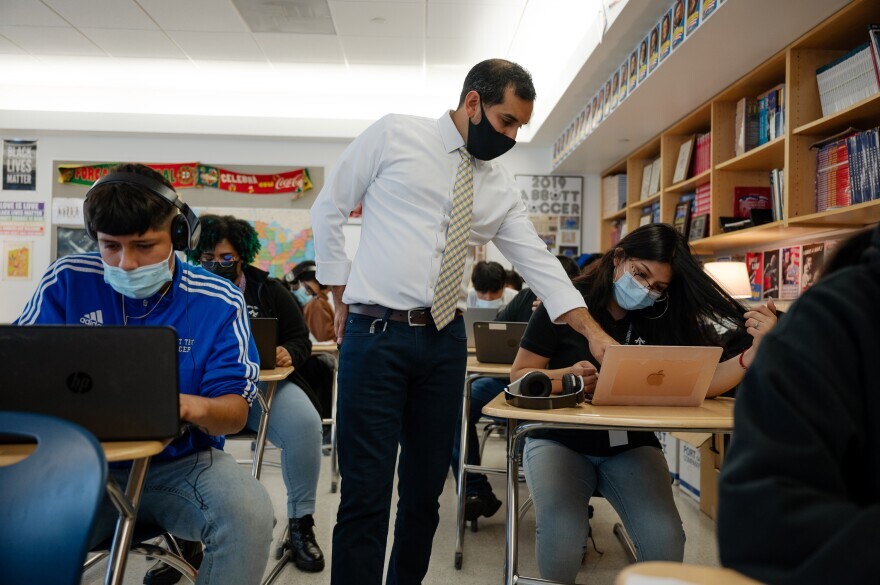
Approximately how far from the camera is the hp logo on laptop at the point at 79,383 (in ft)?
3.49

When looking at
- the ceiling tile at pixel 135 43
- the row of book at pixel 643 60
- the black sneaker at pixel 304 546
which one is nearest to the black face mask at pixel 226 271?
the black sneaker at pixel 304 546

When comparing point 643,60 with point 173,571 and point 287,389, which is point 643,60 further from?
Answer: point 173,571

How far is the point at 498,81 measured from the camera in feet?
5.64

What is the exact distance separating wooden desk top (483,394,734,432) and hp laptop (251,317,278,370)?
3.43 ft

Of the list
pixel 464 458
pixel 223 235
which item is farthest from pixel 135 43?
pixel 464 458

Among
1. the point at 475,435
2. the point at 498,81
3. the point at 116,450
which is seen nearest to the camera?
the point at 116,450

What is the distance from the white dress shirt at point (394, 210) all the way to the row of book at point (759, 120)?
2.33 meters

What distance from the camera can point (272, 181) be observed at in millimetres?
6711

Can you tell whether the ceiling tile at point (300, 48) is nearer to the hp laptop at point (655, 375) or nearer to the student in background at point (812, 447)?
the hp laptop at point (655, 375)

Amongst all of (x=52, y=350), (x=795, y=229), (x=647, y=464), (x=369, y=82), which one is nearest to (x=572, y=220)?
(x=369, y=82)

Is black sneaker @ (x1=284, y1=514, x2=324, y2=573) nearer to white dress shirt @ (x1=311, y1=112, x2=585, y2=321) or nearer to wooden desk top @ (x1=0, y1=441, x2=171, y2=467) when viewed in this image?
white dress shirt @ (x1=311, y1=112, x2=585, y2=321)

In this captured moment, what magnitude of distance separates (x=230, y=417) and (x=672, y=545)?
1066 mm

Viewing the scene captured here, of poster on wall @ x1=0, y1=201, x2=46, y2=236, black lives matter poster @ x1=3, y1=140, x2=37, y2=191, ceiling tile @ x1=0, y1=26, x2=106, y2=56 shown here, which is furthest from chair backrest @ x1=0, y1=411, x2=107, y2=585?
black lives matter poster @ x1=3, y1=140, x2=37, y2=191

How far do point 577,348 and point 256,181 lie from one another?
5362 mm
